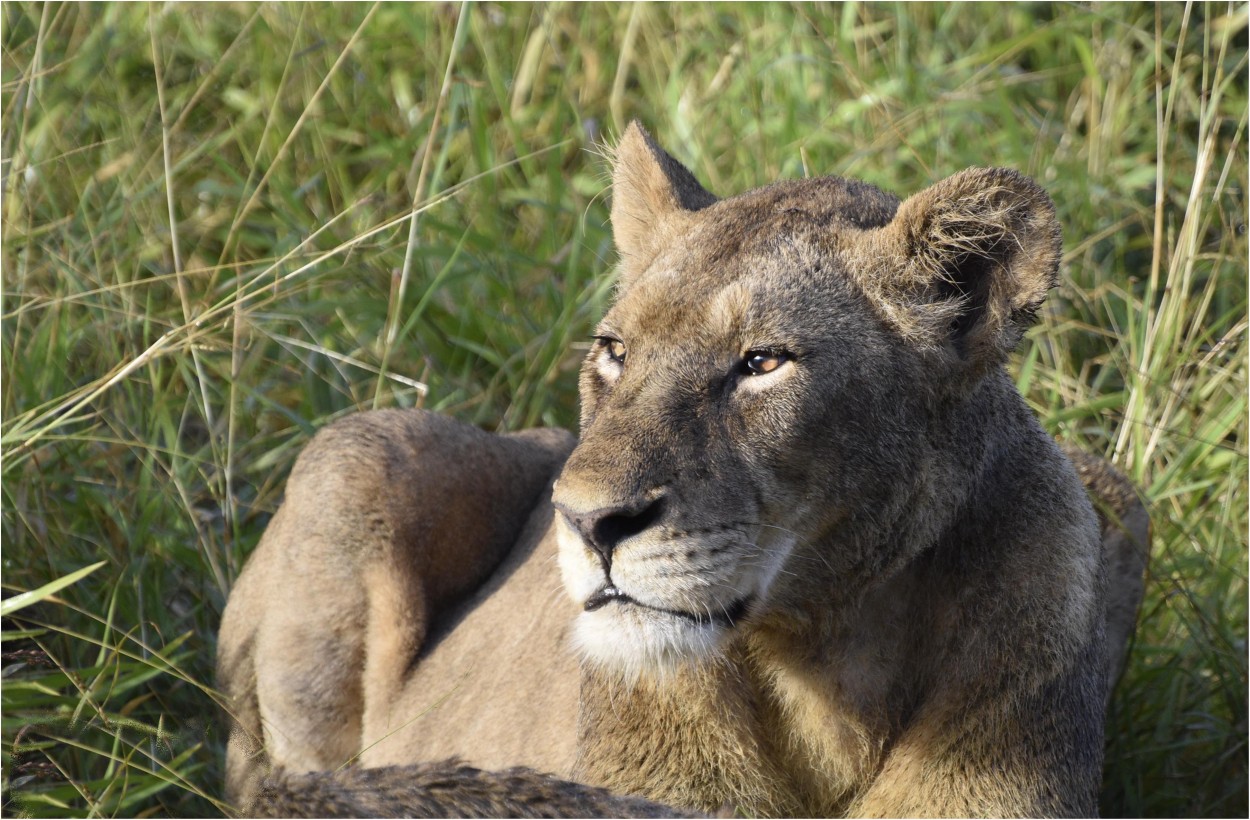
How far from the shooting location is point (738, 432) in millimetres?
3232

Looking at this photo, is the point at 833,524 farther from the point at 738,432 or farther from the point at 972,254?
the point at 972,254

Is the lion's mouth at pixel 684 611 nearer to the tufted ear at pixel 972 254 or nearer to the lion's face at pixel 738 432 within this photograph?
the lion's face at pixel 738 432

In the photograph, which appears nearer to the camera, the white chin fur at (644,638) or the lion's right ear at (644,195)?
the white chin fur at (644,638)

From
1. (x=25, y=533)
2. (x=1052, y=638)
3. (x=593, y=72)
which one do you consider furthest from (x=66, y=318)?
(x=1052, y=638)

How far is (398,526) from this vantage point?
16.3ft

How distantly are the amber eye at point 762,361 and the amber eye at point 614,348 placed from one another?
0.31m

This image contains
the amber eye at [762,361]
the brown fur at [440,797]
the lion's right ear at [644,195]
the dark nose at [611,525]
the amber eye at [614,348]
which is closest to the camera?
the brown fur at [440,797]

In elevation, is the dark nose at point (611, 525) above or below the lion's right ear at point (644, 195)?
below

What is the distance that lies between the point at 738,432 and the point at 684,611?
1.23 ft

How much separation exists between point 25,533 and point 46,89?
6.67 ft

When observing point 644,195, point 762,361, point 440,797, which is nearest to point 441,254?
point 644,195

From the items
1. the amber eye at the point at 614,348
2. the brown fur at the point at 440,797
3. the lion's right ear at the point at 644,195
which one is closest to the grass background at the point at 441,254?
the lion's right ear at the point at 644,195

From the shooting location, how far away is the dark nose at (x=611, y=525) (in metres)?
3.06

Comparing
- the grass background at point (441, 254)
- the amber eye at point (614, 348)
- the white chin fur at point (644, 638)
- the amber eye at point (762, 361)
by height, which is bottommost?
the grass background at point (441, 254)
